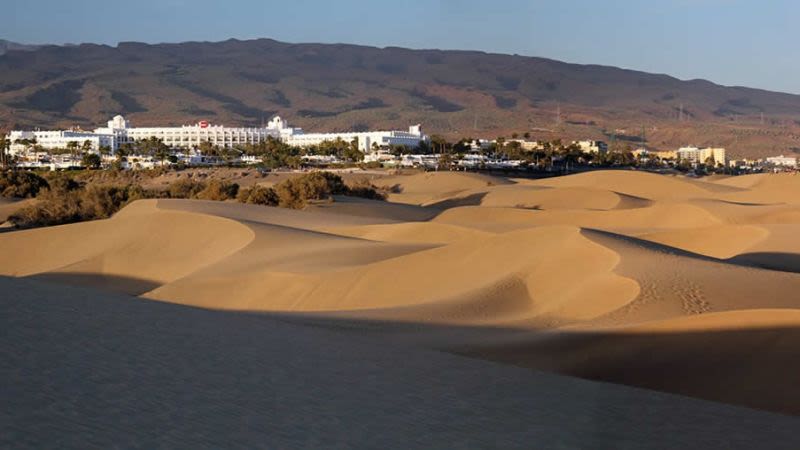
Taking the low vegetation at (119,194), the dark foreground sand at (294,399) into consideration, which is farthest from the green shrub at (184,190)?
the dark foreground sand at (294,399)

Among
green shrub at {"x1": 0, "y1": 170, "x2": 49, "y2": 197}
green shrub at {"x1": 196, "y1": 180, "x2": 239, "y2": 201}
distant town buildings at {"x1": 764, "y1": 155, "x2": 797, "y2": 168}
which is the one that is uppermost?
green shrub at {"x1": 196, "y1": 180, "x2": 239, "y2": 201}

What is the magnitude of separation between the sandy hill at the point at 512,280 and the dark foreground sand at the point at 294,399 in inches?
45.8

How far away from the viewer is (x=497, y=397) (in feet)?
40.4

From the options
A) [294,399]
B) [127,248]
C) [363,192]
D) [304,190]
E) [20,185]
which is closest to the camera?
[294,399]

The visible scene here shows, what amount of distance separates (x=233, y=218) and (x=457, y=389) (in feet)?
90.6

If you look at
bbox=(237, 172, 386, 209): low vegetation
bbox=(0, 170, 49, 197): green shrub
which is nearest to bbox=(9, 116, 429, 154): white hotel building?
bbox=(0, 170, 49, 197): green shrub

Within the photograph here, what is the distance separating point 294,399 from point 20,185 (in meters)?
64.4

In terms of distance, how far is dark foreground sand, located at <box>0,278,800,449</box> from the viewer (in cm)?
974

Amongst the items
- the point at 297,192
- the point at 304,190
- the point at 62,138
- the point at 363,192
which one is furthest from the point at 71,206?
the point at 62,138

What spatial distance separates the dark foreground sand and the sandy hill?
3.82ft

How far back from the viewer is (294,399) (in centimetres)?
1135

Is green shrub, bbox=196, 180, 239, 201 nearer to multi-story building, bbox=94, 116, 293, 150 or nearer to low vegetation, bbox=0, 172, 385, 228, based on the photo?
low vegetation, bbox=0, 172, 385, 228

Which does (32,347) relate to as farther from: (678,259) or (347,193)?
(347,193)

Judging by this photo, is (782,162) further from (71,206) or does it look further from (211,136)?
(71,206)
